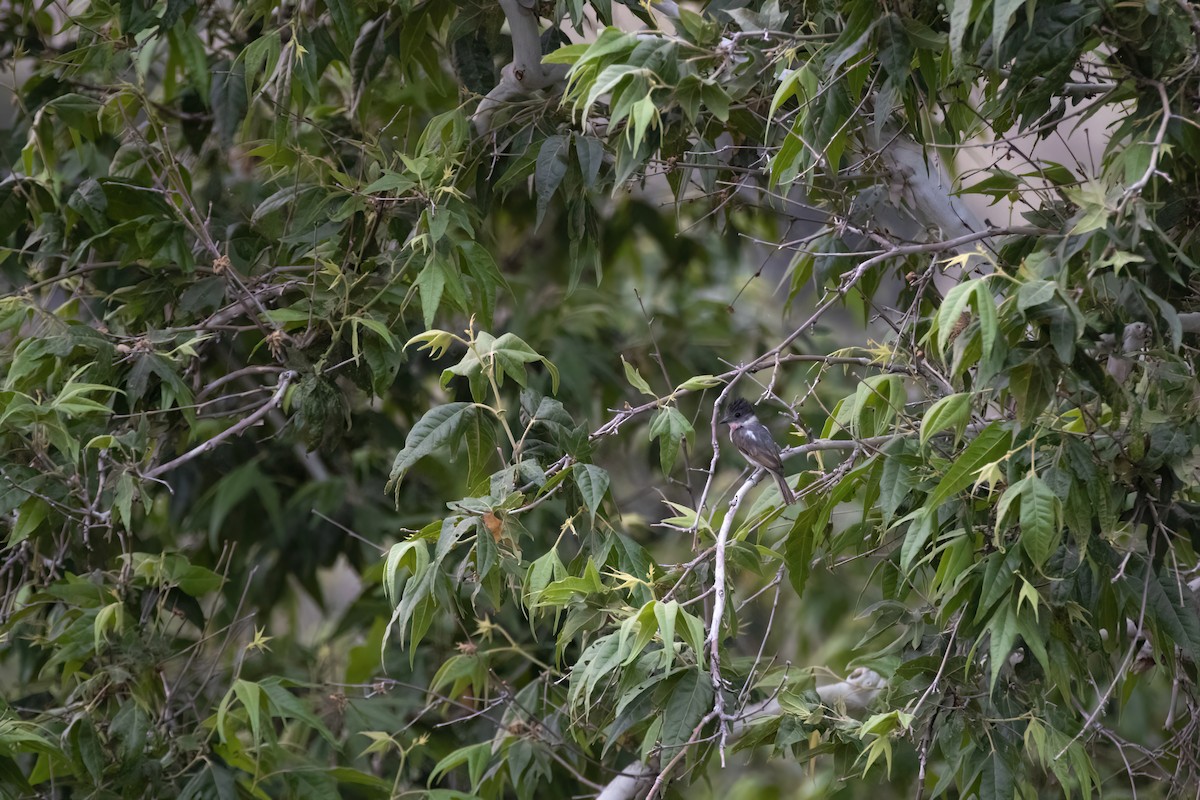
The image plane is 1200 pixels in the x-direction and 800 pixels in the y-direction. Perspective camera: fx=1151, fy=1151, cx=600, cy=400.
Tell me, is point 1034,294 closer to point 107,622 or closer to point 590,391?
point 107,622

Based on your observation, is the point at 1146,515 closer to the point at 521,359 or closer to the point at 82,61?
the point at 521,359

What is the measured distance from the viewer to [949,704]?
2.25 m

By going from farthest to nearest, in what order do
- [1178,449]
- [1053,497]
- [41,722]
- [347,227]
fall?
[347,227] < [41,722] < [1178,449] < [1053,497]

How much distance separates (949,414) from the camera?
1916mm

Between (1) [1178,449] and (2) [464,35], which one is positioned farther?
(2) [464,35]

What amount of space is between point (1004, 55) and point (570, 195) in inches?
41.5

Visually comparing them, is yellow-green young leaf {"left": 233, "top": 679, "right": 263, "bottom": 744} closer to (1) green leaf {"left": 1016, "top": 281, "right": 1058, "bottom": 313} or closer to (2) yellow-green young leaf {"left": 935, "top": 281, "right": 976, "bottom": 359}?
(2) yellow-green young leaf {"left": 935, "top": 281, "right": 976, "bottom": 359}

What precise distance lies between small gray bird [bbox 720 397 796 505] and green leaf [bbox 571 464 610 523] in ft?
1.70

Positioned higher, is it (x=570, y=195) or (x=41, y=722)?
(x=570, y=195)

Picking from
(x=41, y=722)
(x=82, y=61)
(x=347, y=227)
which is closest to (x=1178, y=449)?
(x=347, y=227)

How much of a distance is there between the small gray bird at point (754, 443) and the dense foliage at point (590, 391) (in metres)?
0.06

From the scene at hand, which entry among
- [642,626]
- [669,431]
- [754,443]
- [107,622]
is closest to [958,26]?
[669,431]

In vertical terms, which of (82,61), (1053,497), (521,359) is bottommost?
(1053,497)

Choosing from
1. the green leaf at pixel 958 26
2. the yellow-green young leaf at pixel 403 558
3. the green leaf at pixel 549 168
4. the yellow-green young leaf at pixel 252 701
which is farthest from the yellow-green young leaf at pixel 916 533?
the yellow-green young leaf at pixel 252 701
